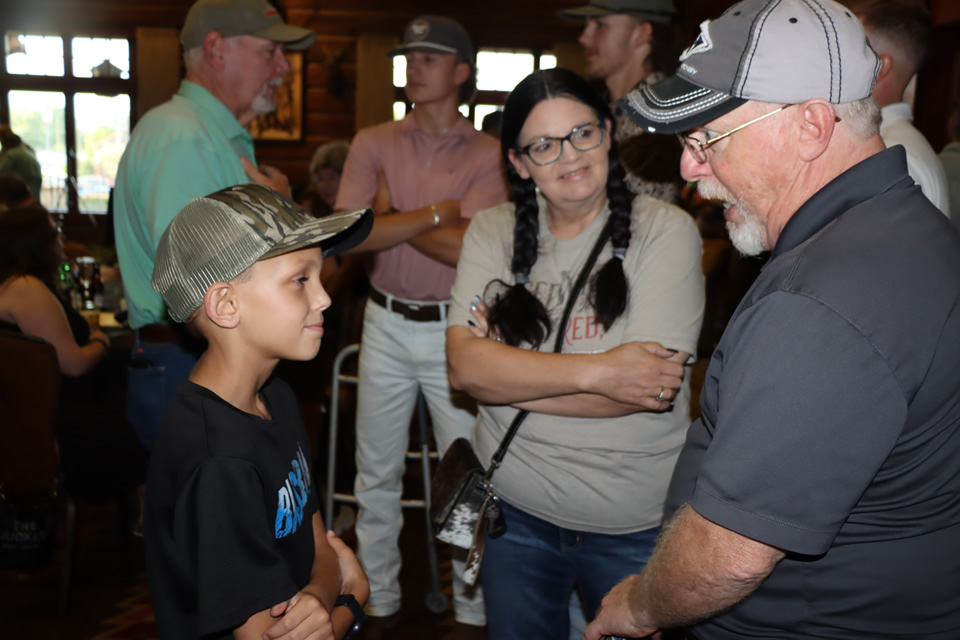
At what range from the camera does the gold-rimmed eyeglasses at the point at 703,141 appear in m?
1.10

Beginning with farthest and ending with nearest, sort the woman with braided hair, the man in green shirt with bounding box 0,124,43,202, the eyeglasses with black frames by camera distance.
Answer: the man in green shirt with bounding box 0,124,43,202
the eyeglasses with black frames
the woman with braided hair

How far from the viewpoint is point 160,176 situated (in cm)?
216

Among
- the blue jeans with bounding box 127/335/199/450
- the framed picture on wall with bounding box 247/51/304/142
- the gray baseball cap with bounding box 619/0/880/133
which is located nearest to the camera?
the gray baseball cap with bounding box 619/0/880/133

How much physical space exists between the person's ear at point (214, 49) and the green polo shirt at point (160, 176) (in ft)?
0.40

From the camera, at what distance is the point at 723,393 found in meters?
1.02

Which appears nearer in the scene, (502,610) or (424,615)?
(502,610)

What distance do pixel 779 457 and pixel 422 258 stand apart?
81.8 inches

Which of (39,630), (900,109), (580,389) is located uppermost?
(900,109)

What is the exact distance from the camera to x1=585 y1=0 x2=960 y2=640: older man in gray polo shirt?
36.2 inches

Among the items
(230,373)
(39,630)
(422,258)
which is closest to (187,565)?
(230,373)

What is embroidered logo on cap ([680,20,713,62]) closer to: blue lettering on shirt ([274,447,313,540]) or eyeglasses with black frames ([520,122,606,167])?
eyeglasses with black frames ([520,122,606,167])

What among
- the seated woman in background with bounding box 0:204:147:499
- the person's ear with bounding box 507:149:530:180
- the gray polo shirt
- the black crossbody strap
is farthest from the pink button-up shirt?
the gray polo shirt

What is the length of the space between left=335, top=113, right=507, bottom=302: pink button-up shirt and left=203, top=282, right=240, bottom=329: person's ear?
4.93 feet

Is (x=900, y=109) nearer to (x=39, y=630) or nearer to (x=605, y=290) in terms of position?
(x=605, y=290)
